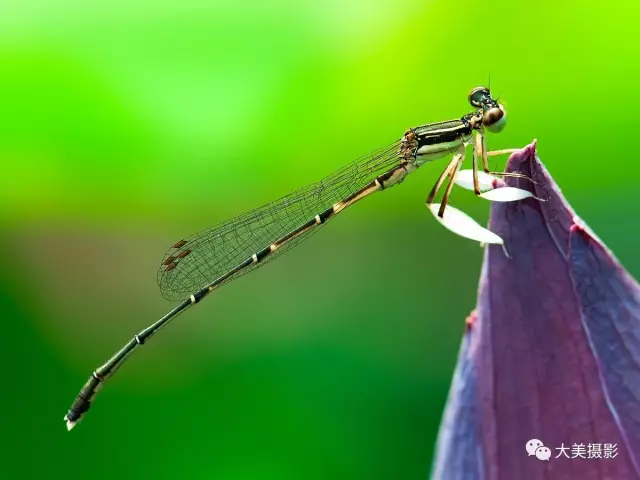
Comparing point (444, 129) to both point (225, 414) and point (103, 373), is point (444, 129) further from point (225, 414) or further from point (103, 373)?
point (225, 414)

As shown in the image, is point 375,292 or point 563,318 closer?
point 563,318

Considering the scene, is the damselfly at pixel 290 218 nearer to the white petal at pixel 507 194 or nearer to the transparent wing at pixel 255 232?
the transparent wing at pixel 255 232

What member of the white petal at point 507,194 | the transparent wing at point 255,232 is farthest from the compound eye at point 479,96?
the white petal at point 507,194

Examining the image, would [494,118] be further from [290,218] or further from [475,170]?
[290,218]

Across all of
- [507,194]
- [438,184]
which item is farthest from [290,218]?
[507,194]

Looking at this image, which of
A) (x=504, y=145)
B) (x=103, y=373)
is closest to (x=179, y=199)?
(x=103, y=373)

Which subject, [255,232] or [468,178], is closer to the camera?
[468,178]

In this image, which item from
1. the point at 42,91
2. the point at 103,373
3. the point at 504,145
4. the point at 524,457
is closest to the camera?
the point at 524,457

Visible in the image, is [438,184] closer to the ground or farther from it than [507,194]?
farther from it
